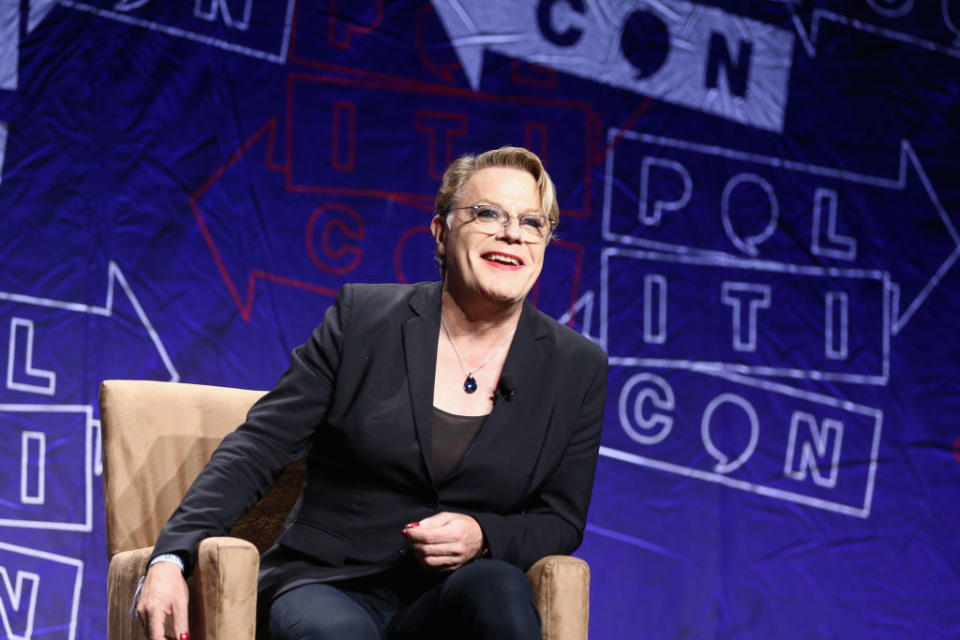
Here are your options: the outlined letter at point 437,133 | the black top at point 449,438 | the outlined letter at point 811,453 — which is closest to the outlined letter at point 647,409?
the outlined letter at point 811,453

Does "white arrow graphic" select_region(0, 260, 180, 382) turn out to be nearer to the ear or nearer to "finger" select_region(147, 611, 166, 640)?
the ear

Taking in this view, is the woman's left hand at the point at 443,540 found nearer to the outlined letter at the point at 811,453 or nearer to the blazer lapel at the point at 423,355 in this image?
the blazer lapel at the point at 423,355

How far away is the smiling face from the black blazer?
3.8 inches

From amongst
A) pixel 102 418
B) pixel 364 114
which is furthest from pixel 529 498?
pixel 364 114

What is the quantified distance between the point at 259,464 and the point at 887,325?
2.05 m

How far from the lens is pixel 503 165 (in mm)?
1829

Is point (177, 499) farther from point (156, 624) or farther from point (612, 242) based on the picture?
point (612, 242)

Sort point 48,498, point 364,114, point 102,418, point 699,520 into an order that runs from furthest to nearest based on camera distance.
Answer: point 699,520 → point 364,114 → point 48,498 → point 102,418

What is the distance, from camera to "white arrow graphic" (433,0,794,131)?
2803mm

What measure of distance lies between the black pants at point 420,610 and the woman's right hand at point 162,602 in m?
0.15

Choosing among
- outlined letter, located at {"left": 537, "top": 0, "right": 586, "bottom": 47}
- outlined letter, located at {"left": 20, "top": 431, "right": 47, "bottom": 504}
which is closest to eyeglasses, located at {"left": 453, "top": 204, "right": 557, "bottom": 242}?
outlined letter, located at {"left": 537, "top": 0, "right": 586, "bottom": 47}

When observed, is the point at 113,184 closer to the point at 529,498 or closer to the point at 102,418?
the point at 102,418

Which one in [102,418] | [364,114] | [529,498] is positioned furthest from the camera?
[364,114]

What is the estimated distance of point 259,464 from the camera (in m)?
1.68
